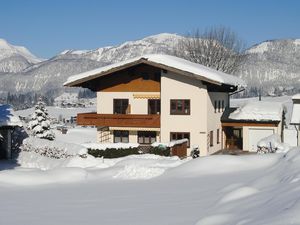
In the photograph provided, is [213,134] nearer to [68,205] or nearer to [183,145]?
[183,145]

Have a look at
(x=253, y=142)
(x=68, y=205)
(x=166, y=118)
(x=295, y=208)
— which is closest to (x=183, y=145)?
(x=166, y=118)

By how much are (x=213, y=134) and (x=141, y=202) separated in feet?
72.7

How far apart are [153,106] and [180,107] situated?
199 centimetres

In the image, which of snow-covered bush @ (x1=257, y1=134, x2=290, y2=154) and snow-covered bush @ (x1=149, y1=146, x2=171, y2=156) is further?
snow-covered bush @ (x1=149, y1=146, x2=171, y2=156)

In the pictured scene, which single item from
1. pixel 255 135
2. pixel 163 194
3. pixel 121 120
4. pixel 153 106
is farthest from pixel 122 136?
pixel 163 194

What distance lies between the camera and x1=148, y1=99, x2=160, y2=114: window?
32.5 meters

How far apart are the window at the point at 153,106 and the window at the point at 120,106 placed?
1.64 m

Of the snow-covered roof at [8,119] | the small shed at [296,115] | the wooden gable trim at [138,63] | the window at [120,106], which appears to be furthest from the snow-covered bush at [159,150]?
the small shed at [296,115]

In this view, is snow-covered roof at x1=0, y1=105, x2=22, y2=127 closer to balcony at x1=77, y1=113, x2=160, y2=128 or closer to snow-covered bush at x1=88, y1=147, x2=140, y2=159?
snow-covered bush at x1=88, y1=147, x2=140, y2=159

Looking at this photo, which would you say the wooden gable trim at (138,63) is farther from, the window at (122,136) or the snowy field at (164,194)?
the snowy field at (164,194)

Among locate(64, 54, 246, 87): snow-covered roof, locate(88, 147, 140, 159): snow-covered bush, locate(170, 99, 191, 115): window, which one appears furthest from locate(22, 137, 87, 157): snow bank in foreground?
locate(170, 99, 191, 115): window

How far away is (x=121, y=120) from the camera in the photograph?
1259 inches

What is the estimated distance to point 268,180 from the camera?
11195 millimetres

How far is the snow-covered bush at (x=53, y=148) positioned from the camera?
88.7 feet
